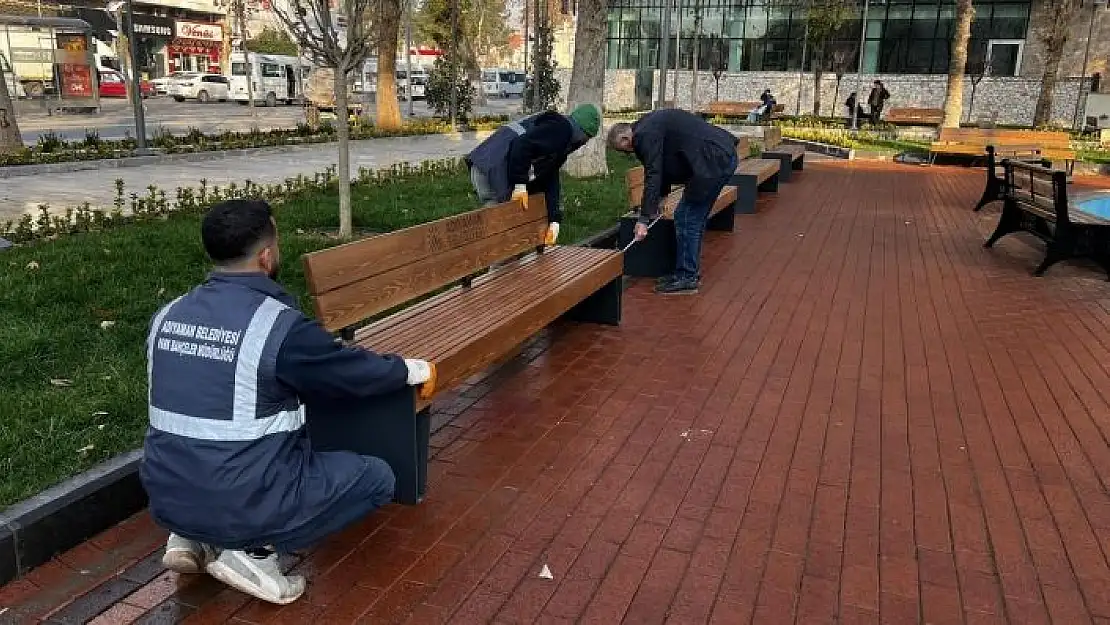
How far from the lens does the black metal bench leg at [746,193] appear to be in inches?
442

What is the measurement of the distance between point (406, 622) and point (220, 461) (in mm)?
765

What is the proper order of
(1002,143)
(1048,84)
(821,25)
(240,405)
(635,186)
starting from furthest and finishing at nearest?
(821,25) → (1048,84) → (1002,143) → (635,186) → (240,405)

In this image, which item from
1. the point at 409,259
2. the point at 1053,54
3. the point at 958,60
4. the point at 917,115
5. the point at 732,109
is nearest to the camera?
the point at 409,259

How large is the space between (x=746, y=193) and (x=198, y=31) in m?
58.5

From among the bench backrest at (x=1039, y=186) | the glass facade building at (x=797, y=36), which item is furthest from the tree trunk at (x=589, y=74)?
the glass facade building at (x=797, y=36)

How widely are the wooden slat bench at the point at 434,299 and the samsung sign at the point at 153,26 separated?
59330mm

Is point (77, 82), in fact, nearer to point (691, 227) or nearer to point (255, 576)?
point (691, 227)

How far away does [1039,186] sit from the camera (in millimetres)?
8016

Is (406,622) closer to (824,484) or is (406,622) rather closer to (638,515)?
(638,515)

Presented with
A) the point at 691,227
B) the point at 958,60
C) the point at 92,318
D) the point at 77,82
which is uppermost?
the point at 958,60

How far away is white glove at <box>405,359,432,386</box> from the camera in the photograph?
3.03m

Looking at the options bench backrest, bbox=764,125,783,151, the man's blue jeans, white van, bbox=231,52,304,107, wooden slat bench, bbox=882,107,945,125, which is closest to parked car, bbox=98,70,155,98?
white van, bbox=231,52,304,107

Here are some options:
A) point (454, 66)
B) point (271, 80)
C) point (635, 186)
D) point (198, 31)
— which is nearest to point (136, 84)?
point (635, 186)

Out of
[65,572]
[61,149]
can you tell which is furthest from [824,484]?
[61,149]
